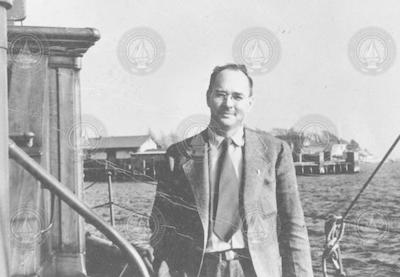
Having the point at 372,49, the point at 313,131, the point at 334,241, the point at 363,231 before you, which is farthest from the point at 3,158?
the point at 363,231

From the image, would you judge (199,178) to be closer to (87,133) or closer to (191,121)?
(191,121)

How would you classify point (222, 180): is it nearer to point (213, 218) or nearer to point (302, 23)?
point (213, 218)

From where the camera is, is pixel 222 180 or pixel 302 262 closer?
pixel 302 262

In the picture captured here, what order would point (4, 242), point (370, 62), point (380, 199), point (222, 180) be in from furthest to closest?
point (380, 199), point (370, 62), point (222, 180), point (4, 242)

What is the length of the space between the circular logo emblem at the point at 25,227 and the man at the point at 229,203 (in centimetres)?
60

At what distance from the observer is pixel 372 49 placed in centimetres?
321

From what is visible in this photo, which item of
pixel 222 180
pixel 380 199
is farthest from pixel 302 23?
pixel 380 199

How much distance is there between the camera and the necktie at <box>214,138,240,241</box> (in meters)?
2.49

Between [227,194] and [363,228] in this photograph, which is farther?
[363,228]

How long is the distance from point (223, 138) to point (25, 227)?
106 cm

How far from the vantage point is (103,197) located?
3.54m

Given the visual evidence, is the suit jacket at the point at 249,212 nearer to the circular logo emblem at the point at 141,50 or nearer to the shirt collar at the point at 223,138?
the shirt collar at the point at 223,138

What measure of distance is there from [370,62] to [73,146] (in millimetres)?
1802

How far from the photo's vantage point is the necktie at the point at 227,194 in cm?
249
